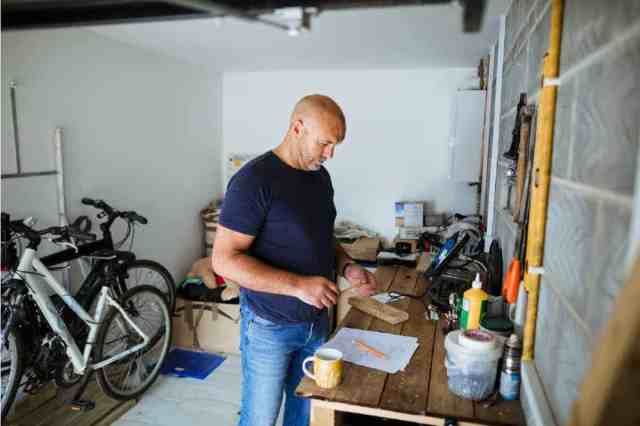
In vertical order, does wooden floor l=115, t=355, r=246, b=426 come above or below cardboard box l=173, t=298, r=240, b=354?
below

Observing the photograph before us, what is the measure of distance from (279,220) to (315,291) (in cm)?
30

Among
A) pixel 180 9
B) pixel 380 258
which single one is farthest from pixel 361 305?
pixel 180 9

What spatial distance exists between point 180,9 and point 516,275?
1158 millimetres

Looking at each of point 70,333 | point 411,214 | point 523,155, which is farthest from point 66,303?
point 411,214

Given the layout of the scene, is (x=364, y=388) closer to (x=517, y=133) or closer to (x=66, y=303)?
(x=517, y=133)

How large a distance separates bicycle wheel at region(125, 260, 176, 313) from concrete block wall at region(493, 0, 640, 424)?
98.5 inches

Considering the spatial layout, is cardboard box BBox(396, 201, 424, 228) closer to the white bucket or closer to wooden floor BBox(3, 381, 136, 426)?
wooden floor BBox(3, 381, 136, 426)

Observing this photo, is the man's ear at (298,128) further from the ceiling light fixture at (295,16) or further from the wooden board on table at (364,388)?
the ceiling light fixture at (295,16)

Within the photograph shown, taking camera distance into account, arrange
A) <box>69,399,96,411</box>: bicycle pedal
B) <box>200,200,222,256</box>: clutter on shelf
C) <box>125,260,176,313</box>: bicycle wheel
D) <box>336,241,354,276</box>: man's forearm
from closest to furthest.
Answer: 1. <box>336,241,354,276</box>: man's forearm
2. <box>69,399,96,411</box>: bicycle pedal
3. <box>125,260,176,313</box>: bicycle wheel
4. <box>200,200,222,256</box>: clutter on shelf

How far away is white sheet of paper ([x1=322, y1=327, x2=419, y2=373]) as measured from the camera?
1.58 metres

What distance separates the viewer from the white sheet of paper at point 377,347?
1577mm

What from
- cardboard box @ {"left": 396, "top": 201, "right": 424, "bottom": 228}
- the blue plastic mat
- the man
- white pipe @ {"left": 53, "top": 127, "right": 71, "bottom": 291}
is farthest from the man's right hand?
cardboard box @ {"left": 396, "top": 201, "right": 424, "bottom": 228}

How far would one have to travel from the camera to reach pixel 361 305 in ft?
6.96

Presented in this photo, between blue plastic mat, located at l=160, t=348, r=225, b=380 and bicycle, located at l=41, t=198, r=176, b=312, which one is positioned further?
blue plastic mat, located at l=160, t=348, r=225, b=380
